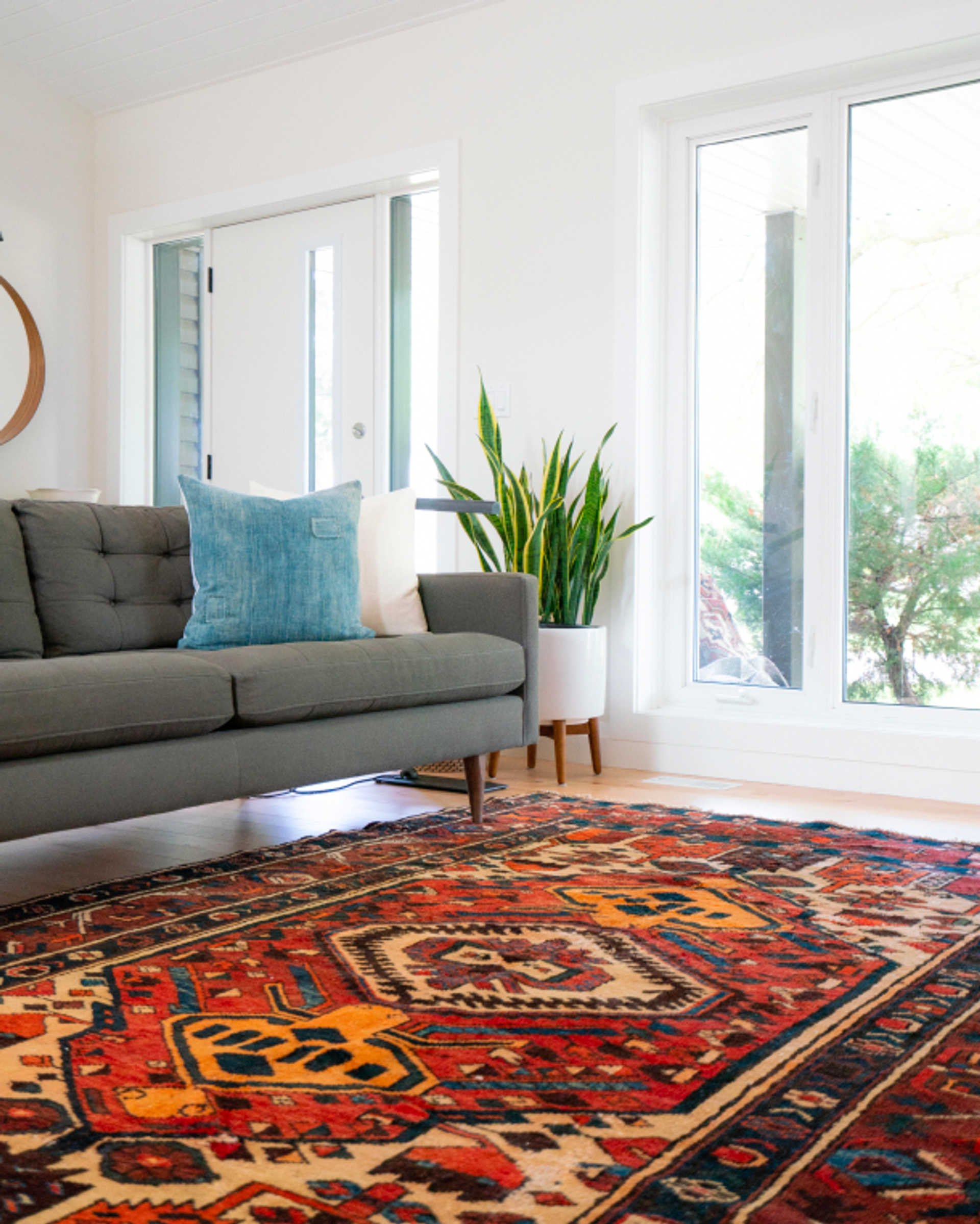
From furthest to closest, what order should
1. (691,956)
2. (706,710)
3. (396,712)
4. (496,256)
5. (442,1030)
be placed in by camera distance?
(496,256) < (706,710) < (396,712) < (691,956) < (442,1030)

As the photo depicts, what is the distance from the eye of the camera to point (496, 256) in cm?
422

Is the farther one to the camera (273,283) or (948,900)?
(273,283)

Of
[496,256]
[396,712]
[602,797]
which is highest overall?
[496,256]

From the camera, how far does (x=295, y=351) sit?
4.91m

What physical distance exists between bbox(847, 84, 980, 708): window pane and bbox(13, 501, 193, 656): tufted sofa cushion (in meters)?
1.99

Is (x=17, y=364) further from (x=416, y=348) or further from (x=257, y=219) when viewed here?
(x=416, y=348)

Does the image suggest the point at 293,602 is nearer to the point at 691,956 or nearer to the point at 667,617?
the point at 691,956

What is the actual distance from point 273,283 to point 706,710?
2.50 m

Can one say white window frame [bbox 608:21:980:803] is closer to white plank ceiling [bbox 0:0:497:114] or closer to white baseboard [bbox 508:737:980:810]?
white baseboard [bbox 508:737:980:810]

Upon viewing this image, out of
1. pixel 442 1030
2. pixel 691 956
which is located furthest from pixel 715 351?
pixel 442 1030

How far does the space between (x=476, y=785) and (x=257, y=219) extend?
306 cm

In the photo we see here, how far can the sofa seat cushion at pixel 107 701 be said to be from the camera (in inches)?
76.0

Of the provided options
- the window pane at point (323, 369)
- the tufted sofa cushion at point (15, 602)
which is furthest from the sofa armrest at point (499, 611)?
the window pane at point (323, 369)

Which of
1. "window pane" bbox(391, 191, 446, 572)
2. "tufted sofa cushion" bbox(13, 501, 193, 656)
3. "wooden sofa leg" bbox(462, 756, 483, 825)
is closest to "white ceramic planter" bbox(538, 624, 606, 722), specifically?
"wooden sofa leg" bbox(462, 756, 483, 825)
